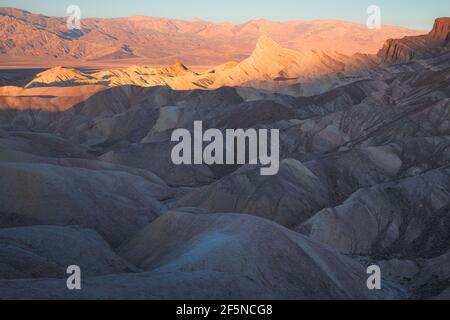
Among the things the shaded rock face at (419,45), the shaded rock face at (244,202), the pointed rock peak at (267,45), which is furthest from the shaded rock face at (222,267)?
the pointed rock peak at (267,45)

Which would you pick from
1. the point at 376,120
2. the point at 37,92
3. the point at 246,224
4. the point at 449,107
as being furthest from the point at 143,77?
the point at 246,224

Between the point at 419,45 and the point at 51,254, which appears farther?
the point at 419,45

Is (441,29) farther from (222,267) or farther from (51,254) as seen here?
(51,254)

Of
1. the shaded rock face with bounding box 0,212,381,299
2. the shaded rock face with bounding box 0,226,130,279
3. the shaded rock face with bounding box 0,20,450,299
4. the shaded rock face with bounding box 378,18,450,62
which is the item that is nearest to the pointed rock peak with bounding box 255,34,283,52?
the shaded rock face with bounding box 378,18,450,62

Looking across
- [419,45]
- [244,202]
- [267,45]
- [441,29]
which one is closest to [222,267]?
[244,202]

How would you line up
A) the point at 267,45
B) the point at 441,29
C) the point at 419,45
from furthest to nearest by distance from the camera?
1. the point at 267,45
2. the point at 441,29
3. the point at 419,45

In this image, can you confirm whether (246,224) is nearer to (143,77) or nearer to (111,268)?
(111,268)

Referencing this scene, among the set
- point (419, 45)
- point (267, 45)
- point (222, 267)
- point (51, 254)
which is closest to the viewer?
point (222, 267)

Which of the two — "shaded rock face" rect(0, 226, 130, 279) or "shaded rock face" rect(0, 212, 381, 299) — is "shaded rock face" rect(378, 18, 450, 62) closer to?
"shaded rock face" rect(0, 212, 381, 299)
